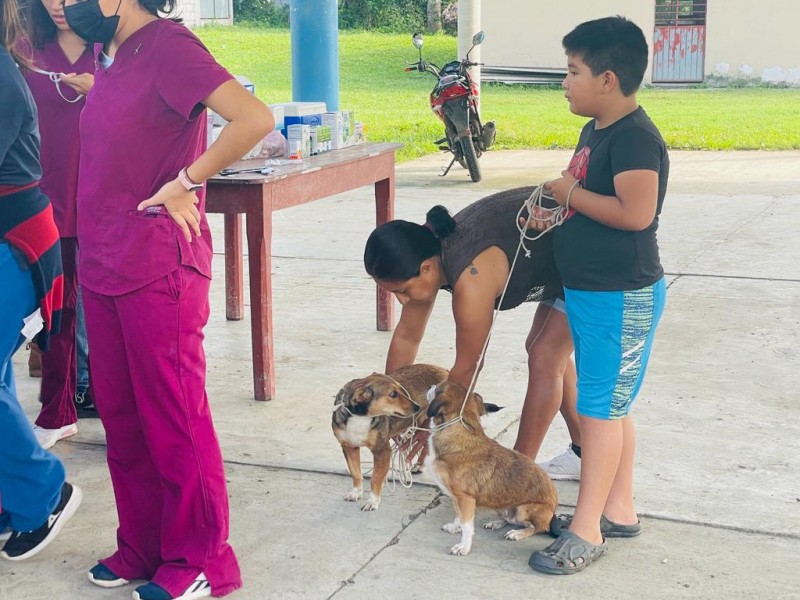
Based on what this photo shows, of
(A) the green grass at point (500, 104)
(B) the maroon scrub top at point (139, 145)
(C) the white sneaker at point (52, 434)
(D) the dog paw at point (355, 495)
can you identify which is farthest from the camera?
(A) the green grass at point (500, 104)

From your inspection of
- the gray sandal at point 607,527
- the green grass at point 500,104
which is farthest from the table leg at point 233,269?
the green grass at point 500,104

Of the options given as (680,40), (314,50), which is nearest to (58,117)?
(314,50)

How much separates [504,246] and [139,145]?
4.11 ft

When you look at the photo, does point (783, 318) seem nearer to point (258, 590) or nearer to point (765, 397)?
point (765, 397)

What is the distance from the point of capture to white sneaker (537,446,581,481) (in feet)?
14.2

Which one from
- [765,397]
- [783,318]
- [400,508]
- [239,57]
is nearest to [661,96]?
[239,57]

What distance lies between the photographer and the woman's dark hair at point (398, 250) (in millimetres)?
3732

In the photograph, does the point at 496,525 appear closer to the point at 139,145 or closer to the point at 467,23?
the point at 139,145

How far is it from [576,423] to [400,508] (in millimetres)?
746

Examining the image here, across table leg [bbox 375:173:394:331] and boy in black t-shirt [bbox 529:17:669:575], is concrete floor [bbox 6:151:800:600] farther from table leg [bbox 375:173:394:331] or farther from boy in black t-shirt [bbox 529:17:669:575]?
boy in black t-shirt [bbox 529:17:669:575]

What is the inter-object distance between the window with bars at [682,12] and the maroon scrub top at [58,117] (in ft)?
69.7

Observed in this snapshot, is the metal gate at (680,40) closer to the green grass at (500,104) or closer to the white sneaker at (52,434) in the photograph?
the green grass at (500,104)

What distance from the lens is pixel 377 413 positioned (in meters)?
3.87

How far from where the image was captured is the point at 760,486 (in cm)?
423
